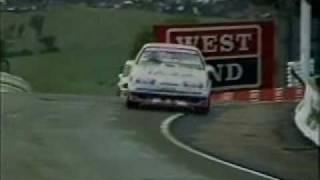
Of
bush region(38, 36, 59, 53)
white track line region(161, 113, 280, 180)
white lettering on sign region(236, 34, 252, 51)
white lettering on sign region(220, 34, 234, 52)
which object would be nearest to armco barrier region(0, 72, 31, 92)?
bush region(38, 36, 59, 53)

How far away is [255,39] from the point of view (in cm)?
4297

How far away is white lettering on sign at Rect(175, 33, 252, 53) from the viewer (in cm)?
4212

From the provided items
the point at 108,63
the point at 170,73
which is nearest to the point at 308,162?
the point at 170,73

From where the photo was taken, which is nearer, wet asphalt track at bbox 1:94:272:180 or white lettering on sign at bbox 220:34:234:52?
wet asphalt track at bbox 1:94:272:180

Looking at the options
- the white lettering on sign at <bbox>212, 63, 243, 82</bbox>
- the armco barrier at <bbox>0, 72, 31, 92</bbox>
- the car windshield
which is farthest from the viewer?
the white lettering on sign at <bbox>212, 63, 243, 82</bbox>

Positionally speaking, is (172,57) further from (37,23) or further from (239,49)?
(239,49)

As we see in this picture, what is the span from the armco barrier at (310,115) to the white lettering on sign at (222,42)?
19.0 meters

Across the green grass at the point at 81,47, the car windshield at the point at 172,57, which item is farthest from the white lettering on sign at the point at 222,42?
the car windshield at the point at 172,57

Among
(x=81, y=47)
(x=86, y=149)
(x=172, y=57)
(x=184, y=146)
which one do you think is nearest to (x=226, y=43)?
(x=81, y=47)

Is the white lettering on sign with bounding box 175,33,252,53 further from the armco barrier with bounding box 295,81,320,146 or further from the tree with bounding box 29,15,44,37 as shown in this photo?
the tree with bounding box 29,15,44,37

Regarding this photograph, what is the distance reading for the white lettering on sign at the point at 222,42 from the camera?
4212 cm

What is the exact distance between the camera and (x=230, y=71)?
42.5 metres

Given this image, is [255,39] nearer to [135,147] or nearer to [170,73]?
[170,73]

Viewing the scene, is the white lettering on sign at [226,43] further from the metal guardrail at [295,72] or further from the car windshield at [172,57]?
the car windshield at [172,57]
